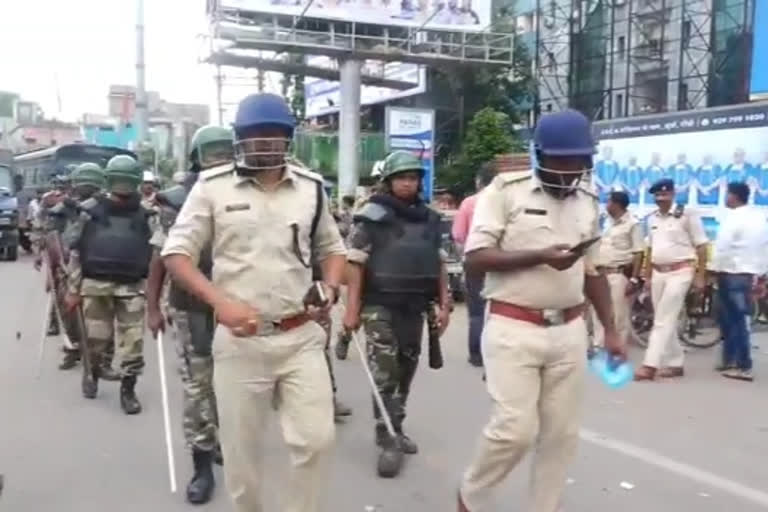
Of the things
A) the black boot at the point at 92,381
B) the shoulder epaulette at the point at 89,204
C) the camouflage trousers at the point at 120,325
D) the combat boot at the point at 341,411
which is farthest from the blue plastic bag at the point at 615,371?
the black boot at the point at 92,381

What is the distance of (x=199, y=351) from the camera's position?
463 cm

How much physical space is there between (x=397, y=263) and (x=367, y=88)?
3119cm

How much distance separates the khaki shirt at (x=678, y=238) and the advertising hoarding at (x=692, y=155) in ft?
10.8

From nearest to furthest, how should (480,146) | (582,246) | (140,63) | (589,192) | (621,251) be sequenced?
(582,246) → (589,192) → (621,251) → (140,63) → (480,146)

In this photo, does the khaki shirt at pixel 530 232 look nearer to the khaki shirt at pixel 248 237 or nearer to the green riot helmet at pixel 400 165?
the khaki shirt at pixel 248 237

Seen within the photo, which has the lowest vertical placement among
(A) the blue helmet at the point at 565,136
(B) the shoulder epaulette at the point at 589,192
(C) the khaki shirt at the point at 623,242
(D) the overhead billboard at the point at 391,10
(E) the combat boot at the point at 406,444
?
(E) the combat boot at the point at 406,444

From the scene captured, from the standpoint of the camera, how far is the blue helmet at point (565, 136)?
11.8 ft

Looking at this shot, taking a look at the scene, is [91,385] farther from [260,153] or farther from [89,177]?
[260,153]

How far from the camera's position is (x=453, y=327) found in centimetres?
1065

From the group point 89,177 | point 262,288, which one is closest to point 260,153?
point 262,288

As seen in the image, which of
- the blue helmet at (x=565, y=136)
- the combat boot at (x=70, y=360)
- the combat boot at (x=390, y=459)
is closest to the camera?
the blue helmet at (x=565, y=136)

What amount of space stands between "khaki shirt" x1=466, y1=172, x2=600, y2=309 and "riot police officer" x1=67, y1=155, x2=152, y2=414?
A: 342 cm

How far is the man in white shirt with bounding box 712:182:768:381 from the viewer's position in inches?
300

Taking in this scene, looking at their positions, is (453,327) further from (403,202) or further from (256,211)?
(256,211)
